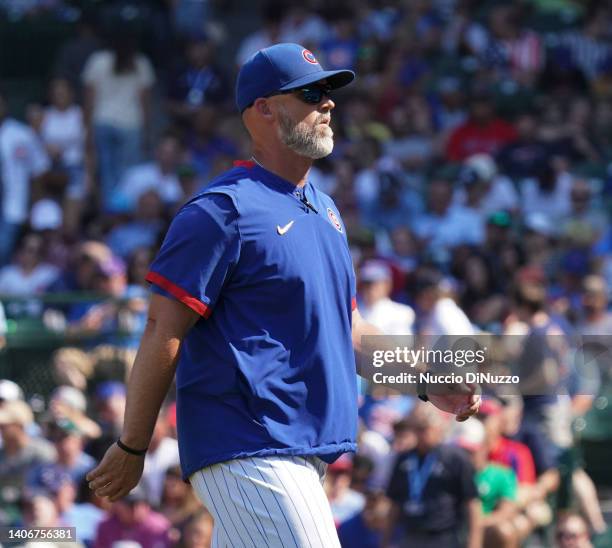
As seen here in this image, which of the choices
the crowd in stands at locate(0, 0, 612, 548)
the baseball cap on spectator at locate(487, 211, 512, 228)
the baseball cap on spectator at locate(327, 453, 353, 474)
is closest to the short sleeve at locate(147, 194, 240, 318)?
the crowd in stands at locate(0, 0, 612, 548)

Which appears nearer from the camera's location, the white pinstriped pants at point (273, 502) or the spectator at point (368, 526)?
the white pinstriped pants at point (273, 502)

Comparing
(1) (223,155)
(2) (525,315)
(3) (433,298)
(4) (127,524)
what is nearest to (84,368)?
(4) (127,524)

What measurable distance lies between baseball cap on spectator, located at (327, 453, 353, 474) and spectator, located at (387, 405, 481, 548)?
→ 1.41 ft

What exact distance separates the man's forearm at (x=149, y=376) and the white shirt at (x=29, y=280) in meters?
7.43

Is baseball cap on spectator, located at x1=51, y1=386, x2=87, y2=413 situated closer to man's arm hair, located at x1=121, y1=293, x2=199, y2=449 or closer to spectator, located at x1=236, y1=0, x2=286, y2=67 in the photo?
man's arm hair, located at x1=121, y1=293, x2=199, y2=449

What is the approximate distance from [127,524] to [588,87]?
859cm

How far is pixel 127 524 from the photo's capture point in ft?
26.3

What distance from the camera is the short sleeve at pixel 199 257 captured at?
3850mm

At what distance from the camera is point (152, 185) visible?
1254 cm

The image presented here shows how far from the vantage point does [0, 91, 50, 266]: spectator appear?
13.1 metres

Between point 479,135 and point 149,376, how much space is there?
9982 millimetres

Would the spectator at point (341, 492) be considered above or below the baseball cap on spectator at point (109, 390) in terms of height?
below

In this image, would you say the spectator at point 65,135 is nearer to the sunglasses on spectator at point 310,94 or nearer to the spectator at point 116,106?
the spectator at point 116,106

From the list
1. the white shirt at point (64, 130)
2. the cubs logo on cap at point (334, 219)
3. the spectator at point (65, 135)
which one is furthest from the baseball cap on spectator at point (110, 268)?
the cubs logo on cap at point (334, 219)
